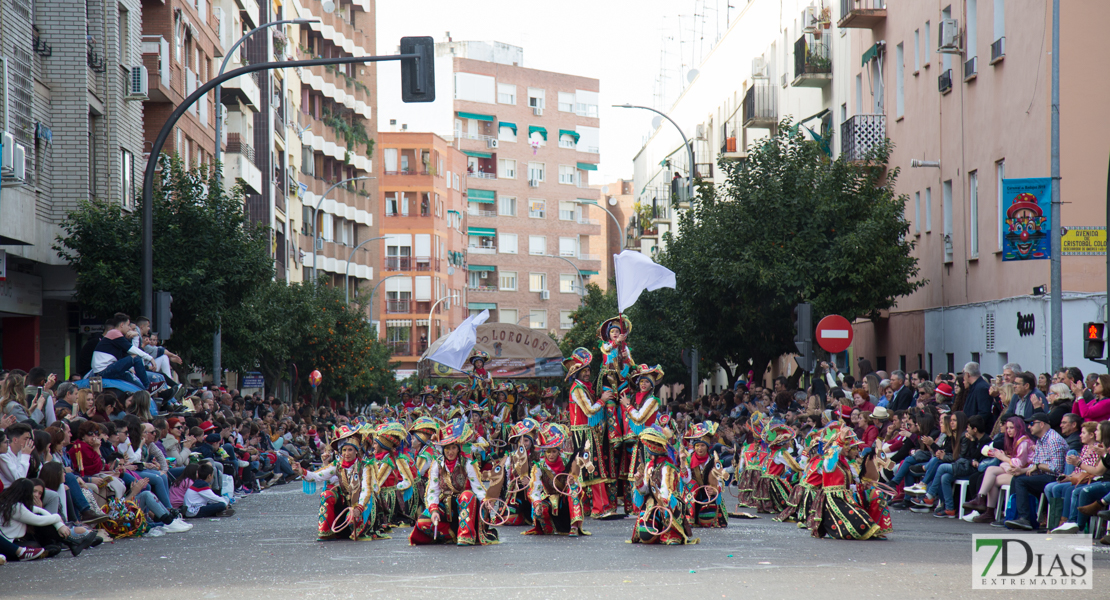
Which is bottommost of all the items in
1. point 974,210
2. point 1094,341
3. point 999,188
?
point 1094,341

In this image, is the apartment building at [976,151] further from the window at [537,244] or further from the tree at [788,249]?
the window at [537,244]

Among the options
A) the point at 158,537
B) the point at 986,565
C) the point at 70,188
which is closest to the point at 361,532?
the point at 158,537

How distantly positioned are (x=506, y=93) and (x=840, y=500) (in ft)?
306

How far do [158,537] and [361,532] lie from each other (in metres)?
2.40

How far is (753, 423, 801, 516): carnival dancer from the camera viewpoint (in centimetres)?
1850

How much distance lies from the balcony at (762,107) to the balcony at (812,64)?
293 inches

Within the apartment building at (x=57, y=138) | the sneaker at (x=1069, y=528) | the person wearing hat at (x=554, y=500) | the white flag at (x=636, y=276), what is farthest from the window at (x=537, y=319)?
the sneaker at (x=1069, y=528)

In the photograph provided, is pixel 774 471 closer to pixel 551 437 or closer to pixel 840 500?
pixel 840 500

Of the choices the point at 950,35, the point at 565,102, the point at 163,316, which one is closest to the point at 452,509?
the point at 163,316

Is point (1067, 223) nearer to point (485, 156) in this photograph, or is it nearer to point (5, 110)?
point (5, 110)

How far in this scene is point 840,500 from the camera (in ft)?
48.8

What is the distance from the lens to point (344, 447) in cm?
1528

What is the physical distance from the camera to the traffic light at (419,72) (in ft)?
60.8

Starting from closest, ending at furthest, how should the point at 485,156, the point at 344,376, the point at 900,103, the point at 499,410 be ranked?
the point at 499,410 → the point at 900,103 → the point at 344,376 → the point at 485,156
